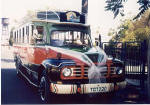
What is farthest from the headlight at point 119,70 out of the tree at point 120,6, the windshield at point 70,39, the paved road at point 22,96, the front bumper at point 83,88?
the tree at point 120,6

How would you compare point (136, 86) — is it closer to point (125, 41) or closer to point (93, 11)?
point (125, 41)

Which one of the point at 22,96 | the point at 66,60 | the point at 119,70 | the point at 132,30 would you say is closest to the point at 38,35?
the point at 66,60

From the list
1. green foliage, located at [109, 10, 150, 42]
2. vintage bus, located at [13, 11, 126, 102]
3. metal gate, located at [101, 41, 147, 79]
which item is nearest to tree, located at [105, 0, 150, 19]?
green foliage, located at [109, 10, 150, 42]

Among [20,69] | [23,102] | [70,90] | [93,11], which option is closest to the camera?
[70,90]

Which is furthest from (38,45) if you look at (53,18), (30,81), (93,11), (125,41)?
(125,41)

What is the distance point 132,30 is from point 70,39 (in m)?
1.65

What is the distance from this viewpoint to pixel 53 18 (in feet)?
18.0

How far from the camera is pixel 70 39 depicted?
537cm

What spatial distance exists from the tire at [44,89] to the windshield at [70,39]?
30.7 inches

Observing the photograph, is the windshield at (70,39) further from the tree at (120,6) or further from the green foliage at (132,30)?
the tree at (120,6)

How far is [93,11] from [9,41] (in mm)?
2323

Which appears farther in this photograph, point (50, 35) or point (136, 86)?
point (136, 86)

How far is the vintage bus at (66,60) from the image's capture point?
4.80m

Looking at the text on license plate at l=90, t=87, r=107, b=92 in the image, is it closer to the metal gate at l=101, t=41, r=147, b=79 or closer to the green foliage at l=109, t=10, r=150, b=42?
the metal gate at l=101, t=41, r=147, b=79
